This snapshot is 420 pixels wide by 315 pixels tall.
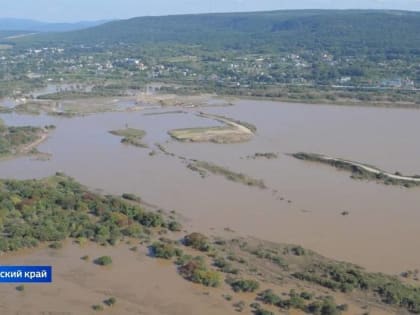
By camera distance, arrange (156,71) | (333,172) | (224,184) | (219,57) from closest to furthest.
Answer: (224,184) → (333,172) → (156,71) → (219,57)

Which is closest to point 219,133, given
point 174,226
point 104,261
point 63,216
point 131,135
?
point 131,135

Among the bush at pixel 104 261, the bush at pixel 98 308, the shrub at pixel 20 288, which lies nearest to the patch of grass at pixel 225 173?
the bush at pixel 104 261

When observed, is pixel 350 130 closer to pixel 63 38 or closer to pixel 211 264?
pixel 211 264

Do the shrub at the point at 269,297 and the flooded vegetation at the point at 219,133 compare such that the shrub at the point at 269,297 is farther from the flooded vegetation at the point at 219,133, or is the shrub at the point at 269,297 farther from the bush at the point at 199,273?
the flooded vegetation at the point at 219,133

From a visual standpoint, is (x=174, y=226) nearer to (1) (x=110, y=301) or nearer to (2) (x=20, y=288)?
(1) (x=110, y=301)

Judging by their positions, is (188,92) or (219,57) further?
(219,57)

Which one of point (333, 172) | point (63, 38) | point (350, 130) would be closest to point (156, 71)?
point (350, 130)
